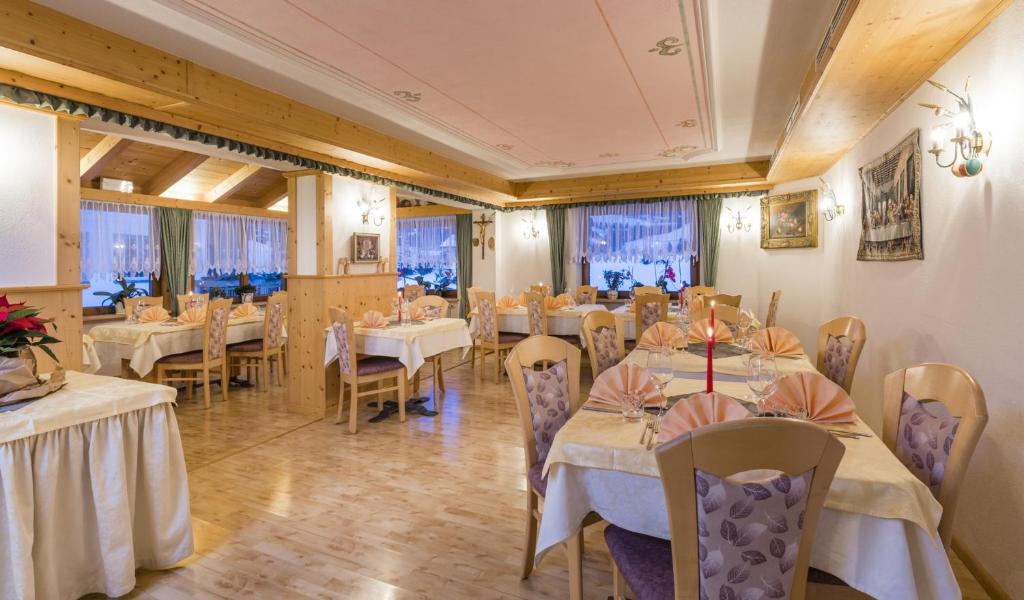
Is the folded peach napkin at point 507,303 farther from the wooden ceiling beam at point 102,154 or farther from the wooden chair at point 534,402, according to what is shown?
the wooden ceiling beam at point 102,154

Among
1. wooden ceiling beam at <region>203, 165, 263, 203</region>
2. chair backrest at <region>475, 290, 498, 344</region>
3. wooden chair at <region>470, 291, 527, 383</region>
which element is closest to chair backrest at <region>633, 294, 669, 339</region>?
wooden chair at <region>470, 291, 527, 383</region>

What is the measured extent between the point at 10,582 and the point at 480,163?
5.96 meters

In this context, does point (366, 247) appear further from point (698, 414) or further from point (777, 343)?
point (698, 414)

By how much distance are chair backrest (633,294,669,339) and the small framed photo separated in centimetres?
289

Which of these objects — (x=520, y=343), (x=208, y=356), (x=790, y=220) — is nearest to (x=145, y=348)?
(x=208, y=356)

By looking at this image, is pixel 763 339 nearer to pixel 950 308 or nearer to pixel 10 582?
pixel 950 308

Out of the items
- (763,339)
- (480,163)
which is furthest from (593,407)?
(480,163)

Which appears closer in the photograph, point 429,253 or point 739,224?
point 739,224

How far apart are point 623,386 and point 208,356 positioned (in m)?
4.75

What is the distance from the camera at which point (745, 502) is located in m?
1.19

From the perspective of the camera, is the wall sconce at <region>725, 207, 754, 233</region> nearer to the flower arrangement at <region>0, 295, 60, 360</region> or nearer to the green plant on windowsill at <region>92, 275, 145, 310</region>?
the flower arrangement at <region>0, 295, 60, 360</region>

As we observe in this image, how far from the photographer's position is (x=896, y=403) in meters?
1.81

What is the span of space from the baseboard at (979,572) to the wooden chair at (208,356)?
18.9 feet

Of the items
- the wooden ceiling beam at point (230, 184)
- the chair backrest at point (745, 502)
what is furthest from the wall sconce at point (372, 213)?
the chair backrest at point (745, 502)
